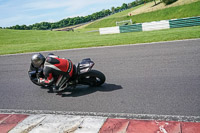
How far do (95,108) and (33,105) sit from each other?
1.83 meters

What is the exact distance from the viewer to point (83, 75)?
17.7 feet

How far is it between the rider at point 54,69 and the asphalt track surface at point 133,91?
47 centimetres

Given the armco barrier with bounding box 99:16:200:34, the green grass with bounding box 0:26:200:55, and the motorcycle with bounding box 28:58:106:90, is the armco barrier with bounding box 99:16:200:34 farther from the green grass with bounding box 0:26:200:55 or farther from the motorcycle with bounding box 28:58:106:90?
the motorcycle with bounding box 28:58:106:90

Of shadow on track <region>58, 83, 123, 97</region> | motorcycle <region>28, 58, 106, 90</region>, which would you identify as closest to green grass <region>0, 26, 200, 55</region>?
shadow on track <region>58, 83, 123, 97</region>

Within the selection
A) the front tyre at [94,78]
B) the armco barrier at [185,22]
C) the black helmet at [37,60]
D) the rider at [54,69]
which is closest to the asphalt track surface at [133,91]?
the front tyre at [94,78]

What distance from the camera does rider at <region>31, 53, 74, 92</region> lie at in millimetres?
5195

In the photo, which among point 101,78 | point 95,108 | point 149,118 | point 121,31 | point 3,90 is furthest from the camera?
point 121,31

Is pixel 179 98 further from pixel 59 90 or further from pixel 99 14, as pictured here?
pixel 99 14

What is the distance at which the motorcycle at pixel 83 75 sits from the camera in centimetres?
528

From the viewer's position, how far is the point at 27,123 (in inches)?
167

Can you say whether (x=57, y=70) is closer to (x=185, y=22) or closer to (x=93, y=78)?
(x=93, y=78)

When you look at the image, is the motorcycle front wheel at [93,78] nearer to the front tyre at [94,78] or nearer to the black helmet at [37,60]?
the front tyre at [94,78]

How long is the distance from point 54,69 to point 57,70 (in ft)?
0.28

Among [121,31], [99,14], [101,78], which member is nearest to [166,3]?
[121,31]
